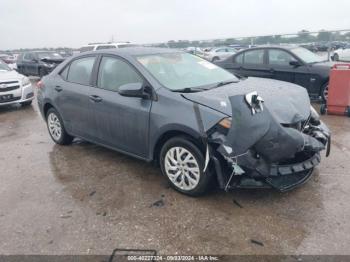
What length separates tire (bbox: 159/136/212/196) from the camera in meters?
3.61

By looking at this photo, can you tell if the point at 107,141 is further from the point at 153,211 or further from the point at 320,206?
the point at 320,206

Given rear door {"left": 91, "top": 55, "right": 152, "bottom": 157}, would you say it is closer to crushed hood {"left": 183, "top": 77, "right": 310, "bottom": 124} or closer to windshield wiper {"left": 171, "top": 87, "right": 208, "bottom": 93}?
windshield wiper {"left": 171, "top": 87, "right": 208, "bottom": 93}

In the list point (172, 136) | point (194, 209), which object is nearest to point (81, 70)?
point (172, 136)

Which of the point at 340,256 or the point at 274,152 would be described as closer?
the point at 340,256

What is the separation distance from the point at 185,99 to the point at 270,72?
19.0 ft

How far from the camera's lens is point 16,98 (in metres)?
9.60

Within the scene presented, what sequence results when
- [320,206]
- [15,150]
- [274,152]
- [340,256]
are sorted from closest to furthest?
[340,256], [274,152], [320,206], [15,150]

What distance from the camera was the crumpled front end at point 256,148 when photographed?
328 cm

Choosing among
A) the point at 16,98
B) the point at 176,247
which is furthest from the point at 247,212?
the point at 16,98

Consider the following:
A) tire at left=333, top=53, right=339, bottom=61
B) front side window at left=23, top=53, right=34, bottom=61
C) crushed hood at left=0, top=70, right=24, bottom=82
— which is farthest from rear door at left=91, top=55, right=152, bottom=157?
tire at left=333, top=53, right=339, bottom=61

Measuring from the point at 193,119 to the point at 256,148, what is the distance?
28.1 inches

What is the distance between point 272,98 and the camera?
3.82m

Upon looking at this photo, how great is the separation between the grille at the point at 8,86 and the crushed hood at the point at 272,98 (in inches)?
282

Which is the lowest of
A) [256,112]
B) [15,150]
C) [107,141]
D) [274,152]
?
[15,150]
